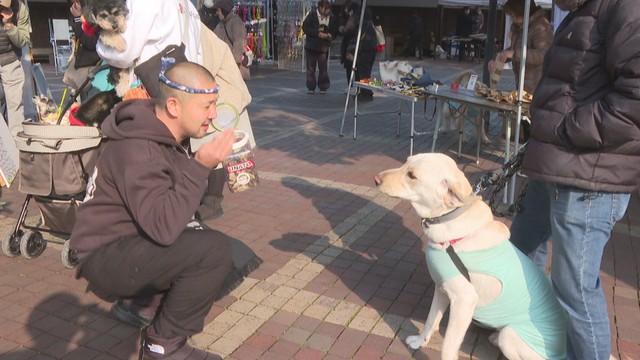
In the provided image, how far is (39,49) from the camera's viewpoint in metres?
19.1

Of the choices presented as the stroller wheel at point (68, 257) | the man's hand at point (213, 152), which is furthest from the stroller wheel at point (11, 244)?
the man's hand at point (213, 152)

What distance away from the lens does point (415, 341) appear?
10.4 feet

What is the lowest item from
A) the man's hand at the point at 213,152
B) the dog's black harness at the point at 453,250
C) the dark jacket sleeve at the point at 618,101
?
the dog's black harness at the point at 453,250

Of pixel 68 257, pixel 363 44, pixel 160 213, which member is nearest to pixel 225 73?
pixel 68 257

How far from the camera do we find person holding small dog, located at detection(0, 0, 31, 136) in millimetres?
7031

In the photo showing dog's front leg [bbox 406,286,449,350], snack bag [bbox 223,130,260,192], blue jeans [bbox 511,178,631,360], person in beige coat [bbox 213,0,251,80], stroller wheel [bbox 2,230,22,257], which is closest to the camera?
blue jeans [bbox 511,178,631,360]

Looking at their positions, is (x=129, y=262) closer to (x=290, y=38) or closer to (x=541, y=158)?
(x=541, y=158)

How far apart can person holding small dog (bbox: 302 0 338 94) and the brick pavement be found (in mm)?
6552

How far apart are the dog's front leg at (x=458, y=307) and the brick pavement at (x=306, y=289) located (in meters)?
0.35

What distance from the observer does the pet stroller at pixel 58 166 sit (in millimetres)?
3785

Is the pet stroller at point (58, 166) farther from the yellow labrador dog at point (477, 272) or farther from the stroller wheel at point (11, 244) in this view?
the yellow labrador dog at point (477, 272)

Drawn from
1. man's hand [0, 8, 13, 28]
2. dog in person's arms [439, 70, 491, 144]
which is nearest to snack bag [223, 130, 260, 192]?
dog in person's arms [439, 70, 491, 144]

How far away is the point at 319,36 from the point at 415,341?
34.1ft

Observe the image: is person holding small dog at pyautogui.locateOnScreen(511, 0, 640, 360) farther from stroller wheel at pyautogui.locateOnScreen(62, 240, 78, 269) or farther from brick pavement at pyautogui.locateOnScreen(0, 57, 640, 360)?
stroller wheel at pyautogui.locateOnScreen(62, 240, 78, 269)
